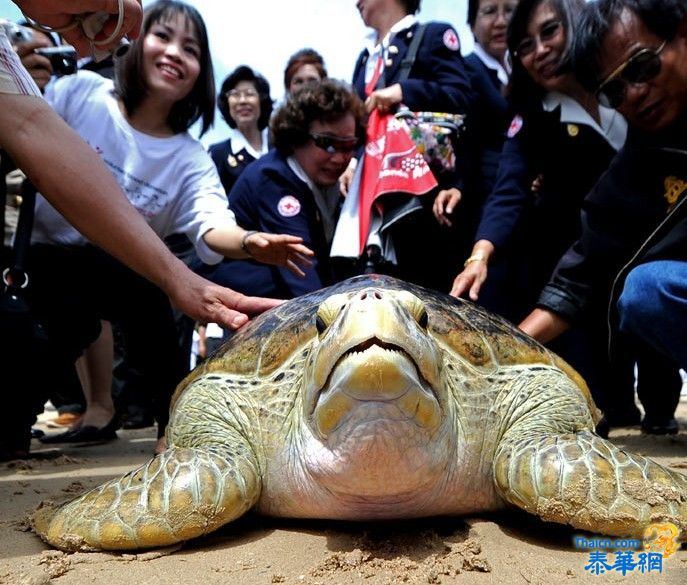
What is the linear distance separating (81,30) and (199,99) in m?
1.09

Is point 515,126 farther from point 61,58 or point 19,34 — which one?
point 19,34

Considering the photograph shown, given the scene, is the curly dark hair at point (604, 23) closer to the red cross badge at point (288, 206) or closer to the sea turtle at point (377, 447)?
the sea turtle at point (377, 447)

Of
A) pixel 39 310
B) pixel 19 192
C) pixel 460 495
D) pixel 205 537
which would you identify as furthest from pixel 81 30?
pixel 460 495

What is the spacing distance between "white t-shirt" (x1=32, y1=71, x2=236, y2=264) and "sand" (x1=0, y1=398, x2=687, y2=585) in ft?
4.86

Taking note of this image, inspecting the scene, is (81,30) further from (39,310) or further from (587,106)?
(587,106)

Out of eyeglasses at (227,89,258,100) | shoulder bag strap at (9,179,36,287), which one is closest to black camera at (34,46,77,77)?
shoulder bag strap at (9,179,36,287)

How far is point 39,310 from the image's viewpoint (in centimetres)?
288

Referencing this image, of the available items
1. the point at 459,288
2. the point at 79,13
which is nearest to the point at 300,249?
the point at 459,288

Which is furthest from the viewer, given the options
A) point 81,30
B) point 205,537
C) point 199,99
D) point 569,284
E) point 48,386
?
point 199,99

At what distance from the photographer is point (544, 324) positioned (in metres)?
2.49

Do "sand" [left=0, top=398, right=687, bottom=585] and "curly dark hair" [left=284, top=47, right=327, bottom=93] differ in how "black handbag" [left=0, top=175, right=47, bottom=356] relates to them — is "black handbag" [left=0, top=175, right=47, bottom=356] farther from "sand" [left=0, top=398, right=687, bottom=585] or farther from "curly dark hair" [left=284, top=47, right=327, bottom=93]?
"curly dark hair" [left=284, top=47, right=327, bottom=93]

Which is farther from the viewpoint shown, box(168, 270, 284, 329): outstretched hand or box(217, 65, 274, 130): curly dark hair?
box(217, 65, 274, 130): curly dark hair

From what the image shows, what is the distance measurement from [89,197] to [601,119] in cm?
207

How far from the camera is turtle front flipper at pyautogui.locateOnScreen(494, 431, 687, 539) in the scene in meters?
1.33
